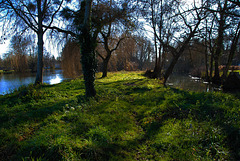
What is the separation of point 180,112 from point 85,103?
3.43 meters

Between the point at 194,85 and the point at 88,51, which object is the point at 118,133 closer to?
the point at 88,51

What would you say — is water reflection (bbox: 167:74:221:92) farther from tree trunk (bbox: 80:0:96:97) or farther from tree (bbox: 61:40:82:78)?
tree (bbox: 61:40:82:78)

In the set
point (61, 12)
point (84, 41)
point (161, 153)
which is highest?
point (61, 12)

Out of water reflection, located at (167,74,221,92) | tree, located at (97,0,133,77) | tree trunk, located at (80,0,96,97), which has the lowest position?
water reflection, located at (167,74,221,92)

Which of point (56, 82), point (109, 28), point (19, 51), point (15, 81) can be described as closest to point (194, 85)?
point (109, 28)

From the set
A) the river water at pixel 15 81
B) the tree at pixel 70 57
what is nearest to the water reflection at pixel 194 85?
the tree at pixel 70 57

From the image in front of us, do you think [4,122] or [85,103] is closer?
[4,122]

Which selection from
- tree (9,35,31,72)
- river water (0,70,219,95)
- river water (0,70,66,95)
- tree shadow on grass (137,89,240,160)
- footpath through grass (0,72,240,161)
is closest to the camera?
footpath through grass (0,72,240,161)

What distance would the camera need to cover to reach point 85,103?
200 inches

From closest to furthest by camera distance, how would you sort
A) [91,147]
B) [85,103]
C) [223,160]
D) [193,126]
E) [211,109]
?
1. [223,160]
2. [91,147]
3. [193,126]
4. [211,109]
5. [85,103]

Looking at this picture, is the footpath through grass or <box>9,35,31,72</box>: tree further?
<box>9,35,31,72</box>: tree

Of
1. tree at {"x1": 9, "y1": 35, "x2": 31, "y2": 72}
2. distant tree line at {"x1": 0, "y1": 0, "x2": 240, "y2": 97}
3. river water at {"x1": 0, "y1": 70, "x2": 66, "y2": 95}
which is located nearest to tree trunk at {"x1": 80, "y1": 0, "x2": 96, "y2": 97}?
distant tree line at {"x1": 0, "y1": 0, "x2": 240, "y2": 97}

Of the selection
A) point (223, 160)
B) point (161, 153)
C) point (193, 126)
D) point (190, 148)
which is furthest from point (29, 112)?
point (223, 160)

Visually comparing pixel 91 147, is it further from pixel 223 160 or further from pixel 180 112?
pixel 180 112
